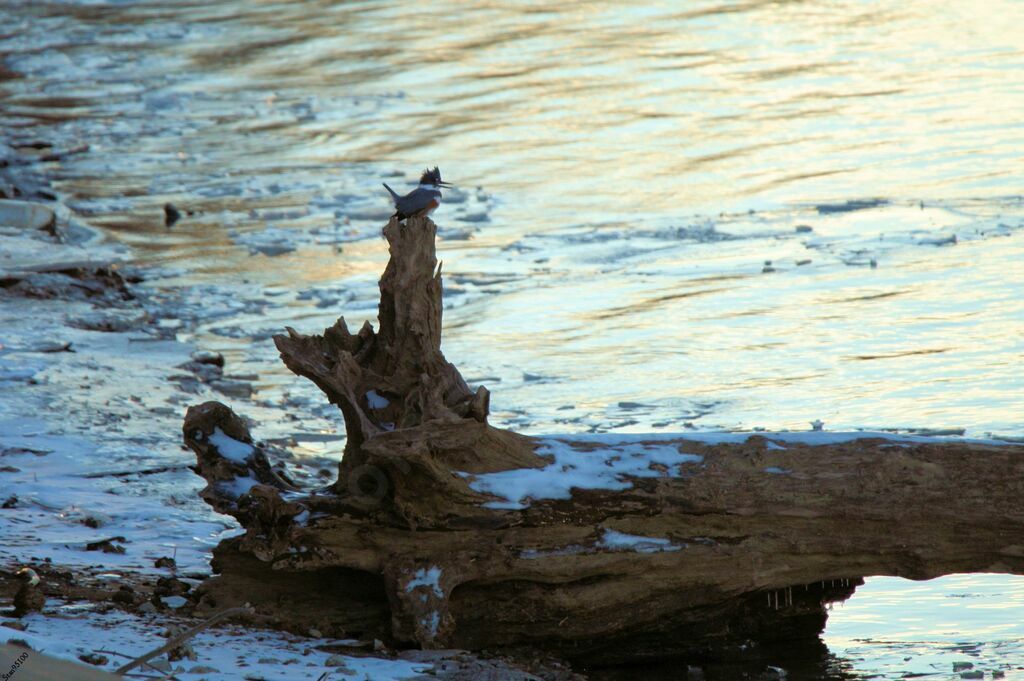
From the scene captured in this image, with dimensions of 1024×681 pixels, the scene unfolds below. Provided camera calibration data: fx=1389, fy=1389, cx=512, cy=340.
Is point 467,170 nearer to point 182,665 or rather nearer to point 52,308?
point 52,308

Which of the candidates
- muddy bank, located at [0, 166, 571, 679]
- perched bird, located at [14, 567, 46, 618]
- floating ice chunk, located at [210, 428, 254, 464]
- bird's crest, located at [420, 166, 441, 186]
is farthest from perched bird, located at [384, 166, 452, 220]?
perched bird, located at [14, 567, 46, 618]

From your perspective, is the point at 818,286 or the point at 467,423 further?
the point at 818,286

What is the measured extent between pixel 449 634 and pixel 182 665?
93cm

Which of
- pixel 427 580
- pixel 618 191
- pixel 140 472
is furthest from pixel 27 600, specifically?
pixel 618 191

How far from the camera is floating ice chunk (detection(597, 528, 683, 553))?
465 cm

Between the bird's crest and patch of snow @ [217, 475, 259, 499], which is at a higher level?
the bird's crest

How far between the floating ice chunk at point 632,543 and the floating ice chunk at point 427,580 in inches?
21.7

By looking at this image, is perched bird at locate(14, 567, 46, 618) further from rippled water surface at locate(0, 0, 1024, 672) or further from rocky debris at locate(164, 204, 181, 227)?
rocky debris at locate(164, 204, 181, 227)

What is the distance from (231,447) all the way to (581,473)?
1260 mm

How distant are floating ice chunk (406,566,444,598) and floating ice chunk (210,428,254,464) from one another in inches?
31.8

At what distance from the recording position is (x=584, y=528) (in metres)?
4.64

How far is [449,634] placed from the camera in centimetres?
459

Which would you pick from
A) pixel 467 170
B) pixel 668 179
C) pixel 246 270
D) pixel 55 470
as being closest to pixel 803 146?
pixel 668 179

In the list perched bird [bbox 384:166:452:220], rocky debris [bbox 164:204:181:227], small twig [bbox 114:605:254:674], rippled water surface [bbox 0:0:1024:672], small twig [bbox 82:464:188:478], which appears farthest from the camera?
rocky debris [bbox 164:204:181:227]
